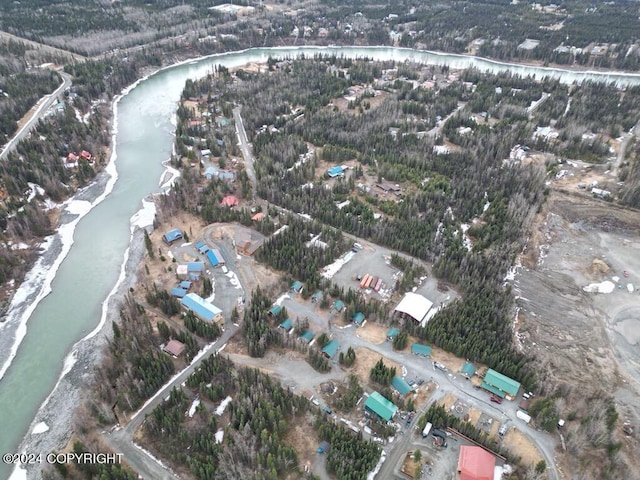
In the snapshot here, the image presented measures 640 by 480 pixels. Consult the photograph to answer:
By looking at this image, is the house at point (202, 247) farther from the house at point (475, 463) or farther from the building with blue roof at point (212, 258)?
the house at point (475, 463)

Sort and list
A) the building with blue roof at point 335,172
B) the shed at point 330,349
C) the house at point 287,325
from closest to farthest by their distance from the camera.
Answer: the shed at point 330,349 → the house at point 287,325 → the building with blue roof at point 335,172

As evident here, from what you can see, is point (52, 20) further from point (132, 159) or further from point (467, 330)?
point (467, 330)

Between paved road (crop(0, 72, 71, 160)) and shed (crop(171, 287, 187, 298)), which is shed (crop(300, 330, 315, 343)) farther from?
paved road (crop(0, 72, 71, 160))

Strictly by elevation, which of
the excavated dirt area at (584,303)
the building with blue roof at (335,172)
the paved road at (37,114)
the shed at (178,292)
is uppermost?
the paved road at (37,114)

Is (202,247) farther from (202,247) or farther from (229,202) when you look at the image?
(229,202)

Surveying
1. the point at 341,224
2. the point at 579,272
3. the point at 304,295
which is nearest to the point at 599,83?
the point at 579,272

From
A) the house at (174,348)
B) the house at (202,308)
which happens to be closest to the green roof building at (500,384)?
the house at (202,308)

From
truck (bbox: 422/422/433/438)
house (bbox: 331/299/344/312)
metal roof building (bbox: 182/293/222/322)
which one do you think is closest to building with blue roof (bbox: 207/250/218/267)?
metal roof building (bbox: 182/293/222/322)
